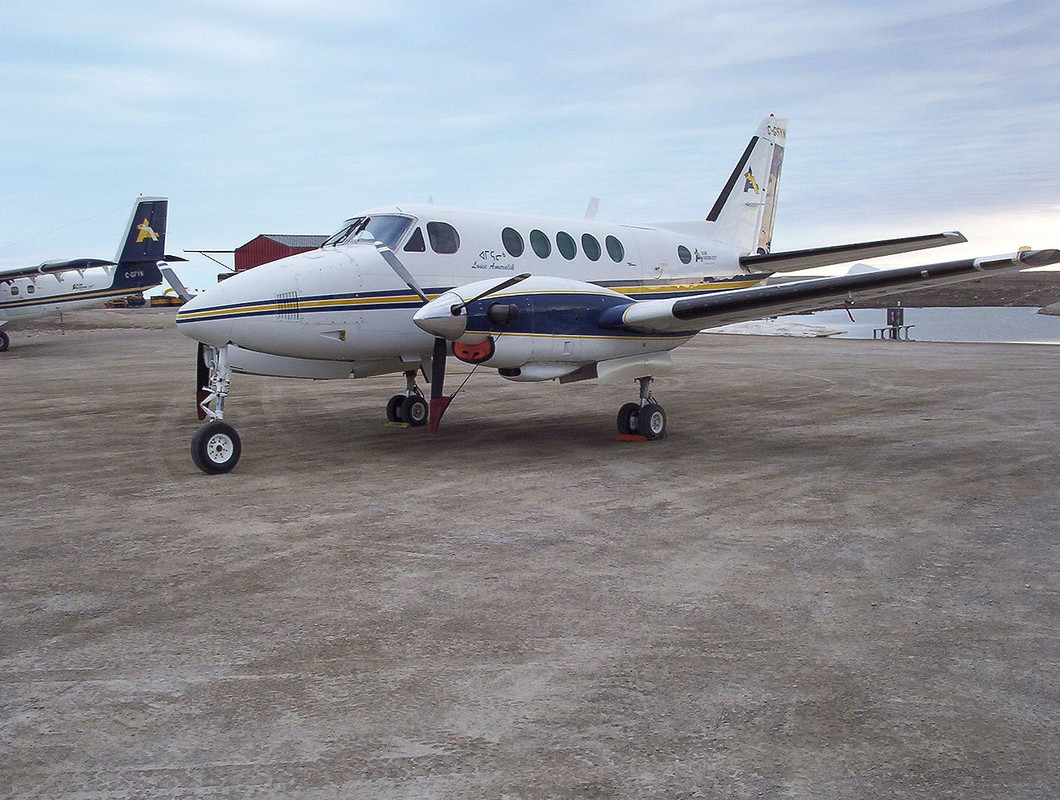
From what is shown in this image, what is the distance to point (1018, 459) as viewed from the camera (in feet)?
29.0

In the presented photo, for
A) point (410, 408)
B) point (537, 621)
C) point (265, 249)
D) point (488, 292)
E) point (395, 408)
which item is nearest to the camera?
point (537, 621)

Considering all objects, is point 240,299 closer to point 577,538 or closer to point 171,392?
point 577,538

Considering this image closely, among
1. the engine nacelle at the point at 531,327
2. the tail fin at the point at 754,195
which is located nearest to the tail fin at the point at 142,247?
the tail fin at the point at 754,195

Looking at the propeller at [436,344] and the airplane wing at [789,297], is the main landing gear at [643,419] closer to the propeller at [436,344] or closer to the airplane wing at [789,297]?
the airplane wing at [789,297]

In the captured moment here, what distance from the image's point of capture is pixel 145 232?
33.9 m

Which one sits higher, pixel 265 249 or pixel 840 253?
pixel 265 249

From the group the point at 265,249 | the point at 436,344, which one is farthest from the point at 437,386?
the point at 265,249

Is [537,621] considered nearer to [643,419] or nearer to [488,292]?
[488,292]

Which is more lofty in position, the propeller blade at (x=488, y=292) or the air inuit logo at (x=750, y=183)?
the air inuit logo at (x=750, y=183)

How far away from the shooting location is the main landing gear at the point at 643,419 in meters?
10.6

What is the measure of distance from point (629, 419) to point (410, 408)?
326 centimetres

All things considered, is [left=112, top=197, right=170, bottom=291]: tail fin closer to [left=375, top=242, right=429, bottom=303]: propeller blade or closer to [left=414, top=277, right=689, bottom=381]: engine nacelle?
[left=375, top=242, right=429, bottom=303]: propeller blade

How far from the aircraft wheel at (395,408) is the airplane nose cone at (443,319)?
3200 mm

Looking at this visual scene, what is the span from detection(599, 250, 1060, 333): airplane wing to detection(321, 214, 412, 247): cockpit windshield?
263cm
